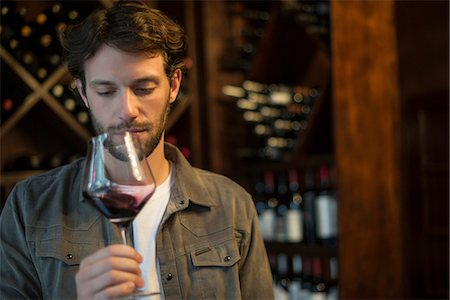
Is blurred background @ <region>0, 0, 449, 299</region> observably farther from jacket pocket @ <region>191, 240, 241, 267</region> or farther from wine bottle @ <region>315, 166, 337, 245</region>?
jacket pocket @ <region>191, 240, 241, 267</region>

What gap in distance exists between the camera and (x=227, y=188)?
1562 mm

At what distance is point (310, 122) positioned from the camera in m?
3.35

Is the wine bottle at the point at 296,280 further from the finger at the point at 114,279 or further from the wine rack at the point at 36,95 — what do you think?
the finger at the point at 114,279

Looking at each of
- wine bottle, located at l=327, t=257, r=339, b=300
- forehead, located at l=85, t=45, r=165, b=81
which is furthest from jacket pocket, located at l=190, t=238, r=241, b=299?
wine bottle, located at l=327, t=257, r=339, b=300

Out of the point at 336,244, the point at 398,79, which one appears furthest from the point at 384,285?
the point at 398,79

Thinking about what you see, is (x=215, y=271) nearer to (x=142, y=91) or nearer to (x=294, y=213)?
(x=142, y=91)

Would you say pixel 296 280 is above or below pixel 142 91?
below

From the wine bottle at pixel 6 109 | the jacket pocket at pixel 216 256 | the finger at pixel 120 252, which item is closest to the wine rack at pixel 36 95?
the wine bottle at pixel 6 109

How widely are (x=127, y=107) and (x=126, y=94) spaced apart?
0.10ft

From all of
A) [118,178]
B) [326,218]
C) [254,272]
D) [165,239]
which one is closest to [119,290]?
[118,178]

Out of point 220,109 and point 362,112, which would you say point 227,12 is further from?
point 362,112

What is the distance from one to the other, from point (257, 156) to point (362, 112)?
0.83 metres

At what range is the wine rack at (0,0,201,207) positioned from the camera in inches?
115

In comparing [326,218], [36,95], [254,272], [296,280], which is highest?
[36,95]
